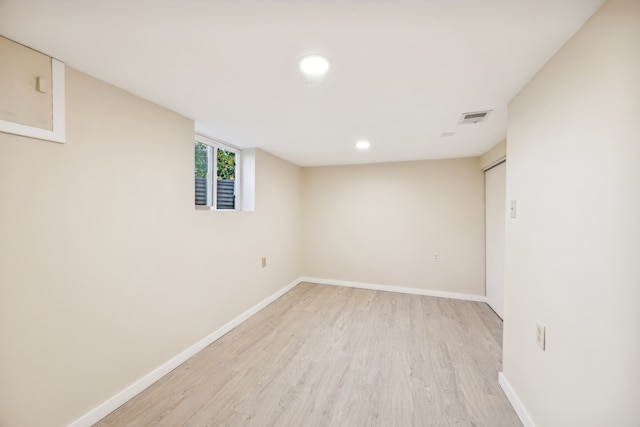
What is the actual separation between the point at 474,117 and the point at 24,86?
115 inches

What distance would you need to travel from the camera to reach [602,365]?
947mm

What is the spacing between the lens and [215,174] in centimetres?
289

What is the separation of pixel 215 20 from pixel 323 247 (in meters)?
3.74

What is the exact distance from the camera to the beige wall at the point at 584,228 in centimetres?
85

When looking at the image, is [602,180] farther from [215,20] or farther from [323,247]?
[323,247]

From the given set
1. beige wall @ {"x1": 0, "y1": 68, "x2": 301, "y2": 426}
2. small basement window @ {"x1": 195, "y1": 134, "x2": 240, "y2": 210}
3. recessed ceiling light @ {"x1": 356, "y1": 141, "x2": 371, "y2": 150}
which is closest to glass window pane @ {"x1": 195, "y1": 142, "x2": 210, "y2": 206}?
small basement window @ {"x1": 195, "y1": 134, "x2": 240, "y2": 210}

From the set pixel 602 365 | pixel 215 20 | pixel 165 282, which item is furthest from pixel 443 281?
pixel 215 20

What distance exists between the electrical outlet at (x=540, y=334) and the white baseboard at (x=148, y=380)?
2558 millimetres

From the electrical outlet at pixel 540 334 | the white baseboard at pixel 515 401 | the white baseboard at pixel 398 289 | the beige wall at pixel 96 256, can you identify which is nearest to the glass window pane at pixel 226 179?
the beige wall at pixel 96 256

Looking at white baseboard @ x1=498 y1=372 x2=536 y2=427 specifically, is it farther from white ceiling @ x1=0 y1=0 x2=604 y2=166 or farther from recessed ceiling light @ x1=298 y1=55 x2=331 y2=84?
recessed ceiling light @ x1=298 y1=55 x2=331 y2=84

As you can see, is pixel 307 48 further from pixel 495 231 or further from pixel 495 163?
pixel 495 231

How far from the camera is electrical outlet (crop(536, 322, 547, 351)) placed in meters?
1.34

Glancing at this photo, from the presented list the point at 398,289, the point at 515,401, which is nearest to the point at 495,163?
the point at 398,289

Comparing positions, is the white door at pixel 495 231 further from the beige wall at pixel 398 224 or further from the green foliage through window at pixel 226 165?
the green foliage through window at pixel 226 165
